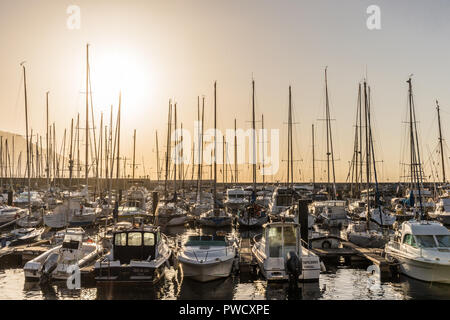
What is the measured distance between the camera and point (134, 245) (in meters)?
21.3

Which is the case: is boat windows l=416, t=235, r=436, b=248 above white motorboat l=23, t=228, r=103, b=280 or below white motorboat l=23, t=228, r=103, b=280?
above

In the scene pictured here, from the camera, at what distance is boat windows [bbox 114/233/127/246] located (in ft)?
69.7

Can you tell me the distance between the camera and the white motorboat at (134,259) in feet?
64.4

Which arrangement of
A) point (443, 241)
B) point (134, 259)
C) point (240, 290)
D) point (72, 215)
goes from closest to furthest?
point (240, 290)
point (134, 259)
point (443, 241)
point (72, 215)

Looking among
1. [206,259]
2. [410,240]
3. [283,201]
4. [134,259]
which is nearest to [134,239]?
[134,259]

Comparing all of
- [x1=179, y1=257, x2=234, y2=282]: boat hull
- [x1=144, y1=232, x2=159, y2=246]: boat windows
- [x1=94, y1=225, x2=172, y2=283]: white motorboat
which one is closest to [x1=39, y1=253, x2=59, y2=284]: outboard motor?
[x1=94, y1=225, x2=172, y2=283]: white motorboat

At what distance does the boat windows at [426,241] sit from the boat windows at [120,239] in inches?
597

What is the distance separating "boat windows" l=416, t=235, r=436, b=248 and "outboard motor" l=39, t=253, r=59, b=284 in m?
19.0

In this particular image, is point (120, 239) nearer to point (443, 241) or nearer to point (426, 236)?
point (426, 236)

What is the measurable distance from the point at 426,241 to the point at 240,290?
10024 millimetres

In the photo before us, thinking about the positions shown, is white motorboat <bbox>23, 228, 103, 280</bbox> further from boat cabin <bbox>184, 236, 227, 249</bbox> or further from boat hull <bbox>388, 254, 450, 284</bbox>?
boat hull <bbox>388, 254, 450, 284</bbox>

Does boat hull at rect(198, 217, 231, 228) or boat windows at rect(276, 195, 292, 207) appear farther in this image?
boat windows at rect(276, 195, 292, 207)

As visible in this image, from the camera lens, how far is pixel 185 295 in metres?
19.2

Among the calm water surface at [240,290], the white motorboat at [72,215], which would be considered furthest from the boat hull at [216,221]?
the calm water surface at [240,290]
